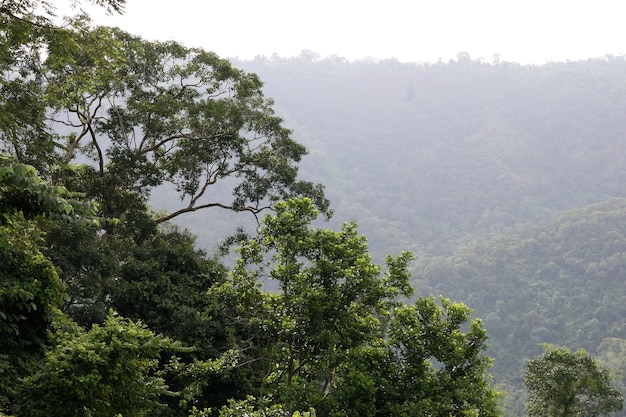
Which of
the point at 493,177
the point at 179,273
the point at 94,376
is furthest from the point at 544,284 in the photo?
the point at 94,376

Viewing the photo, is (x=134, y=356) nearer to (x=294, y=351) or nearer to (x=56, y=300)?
(x=56, y=300)

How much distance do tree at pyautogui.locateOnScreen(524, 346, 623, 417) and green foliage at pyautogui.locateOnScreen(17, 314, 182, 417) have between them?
16.6m

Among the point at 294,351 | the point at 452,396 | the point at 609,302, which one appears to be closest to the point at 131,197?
the point at 294,351

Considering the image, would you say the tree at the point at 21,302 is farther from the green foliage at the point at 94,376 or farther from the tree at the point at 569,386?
the tree at the point at 569,386

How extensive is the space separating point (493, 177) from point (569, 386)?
99.4 meters

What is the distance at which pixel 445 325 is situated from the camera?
11.7m

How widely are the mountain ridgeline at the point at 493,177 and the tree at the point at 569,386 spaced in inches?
1067

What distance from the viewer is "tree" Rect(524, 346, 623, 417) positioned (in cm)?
2027

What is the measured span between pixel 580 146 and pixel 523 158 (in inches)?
422

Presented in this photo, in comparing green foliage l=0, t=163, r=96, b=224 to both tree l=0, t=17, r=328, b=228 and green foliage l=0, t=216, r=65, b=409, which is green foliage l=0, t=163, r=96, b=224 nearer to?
green foliage l=0, t=216, r=65, b=409

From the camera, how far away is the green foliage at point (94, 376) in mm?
6605

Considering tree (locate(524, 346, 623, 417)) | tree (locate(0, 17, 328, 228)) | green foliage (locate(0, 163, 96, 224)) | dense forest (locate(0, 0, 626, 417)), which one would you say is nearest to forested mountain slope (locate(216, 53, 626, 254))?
dense forest (locate(0, 0, 626, 417))

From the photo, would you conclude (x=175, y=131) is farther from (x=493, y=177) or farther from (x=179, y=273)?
(x=493, y=177)

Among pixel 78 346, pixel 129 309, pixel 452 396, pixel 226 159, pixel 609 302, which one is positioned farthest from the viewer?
pixel 609 302
